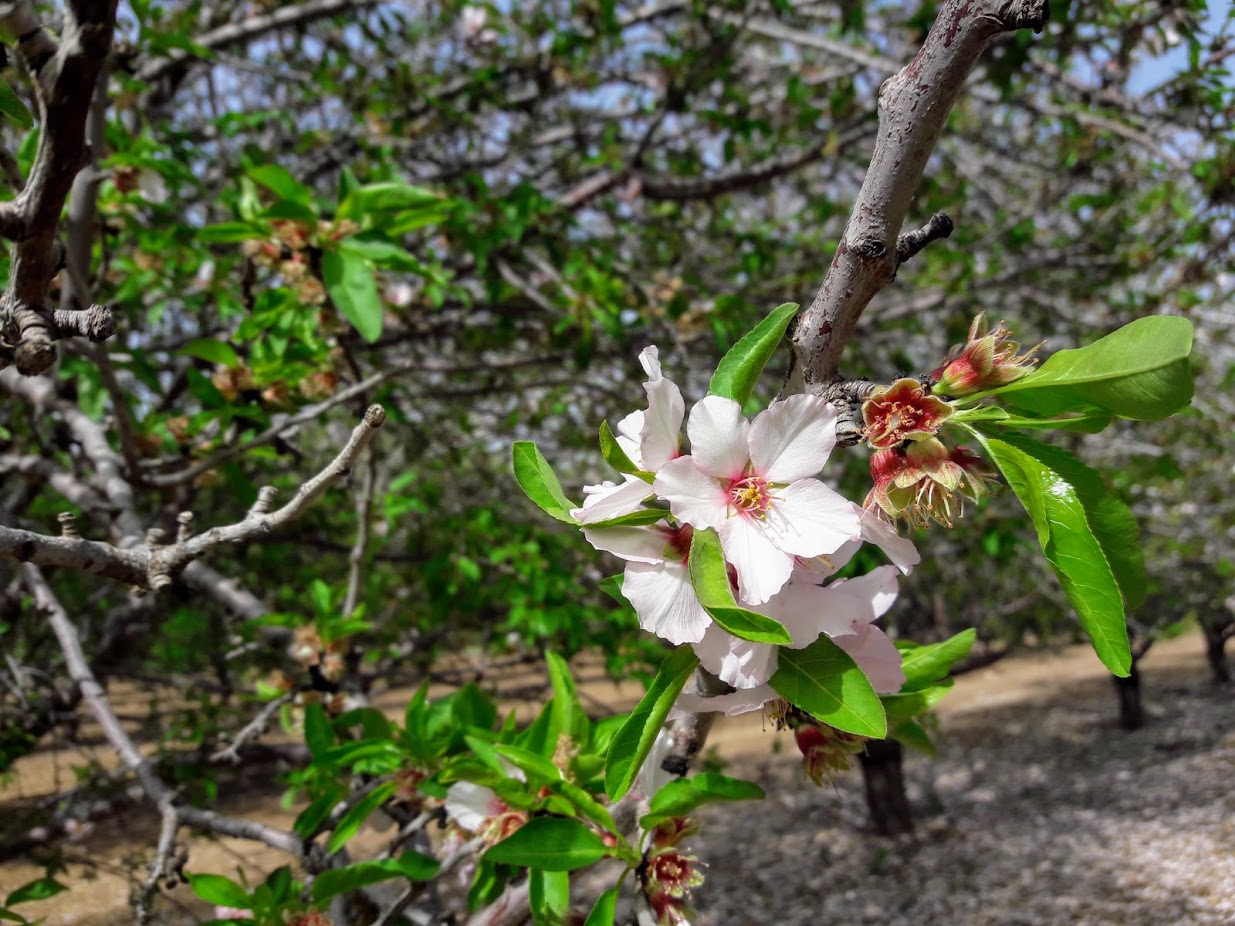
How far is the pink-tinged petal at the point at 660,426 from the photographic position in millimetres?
835

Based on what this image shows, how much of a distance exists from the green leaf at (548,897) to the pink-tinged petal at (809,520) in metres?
0.67

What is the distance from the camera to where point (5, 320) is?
3.24 ft

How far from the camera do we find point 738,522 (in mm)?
833

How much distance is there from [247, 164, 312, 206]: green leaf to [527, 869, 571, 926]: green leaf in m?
1.52

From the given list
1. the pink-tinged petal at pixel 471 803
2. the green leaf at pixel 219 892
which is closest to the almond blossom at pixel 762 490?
the pink-tinged petal at pixel 471 803

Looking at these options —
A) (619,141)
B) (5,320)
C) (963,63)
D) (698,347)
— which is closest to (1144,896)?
(698,347)

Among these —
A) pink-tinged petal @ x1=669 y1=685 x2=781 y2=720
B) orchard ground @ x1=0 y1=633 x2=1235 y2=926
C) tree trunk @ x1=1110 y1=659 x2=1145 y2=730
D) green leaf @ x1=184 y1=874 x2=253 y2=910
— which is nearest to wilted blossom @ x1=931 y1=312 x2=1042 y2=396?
pink-tinged petal @ x1=669 y1=685 x2=781 y2=720

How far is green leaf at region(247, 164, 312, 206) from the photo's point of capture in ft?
5.97

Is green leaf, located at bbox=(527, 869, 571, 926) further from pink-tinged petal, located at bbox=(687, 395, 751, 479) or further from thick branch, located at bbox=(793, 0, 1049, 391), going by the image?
thick branch, located at bbox=(793, 0, 1049, 391)

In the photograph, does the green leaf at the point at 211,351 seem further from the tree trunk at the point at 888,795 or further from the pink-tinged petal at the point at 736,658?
the tree trunk at the point at 888,795

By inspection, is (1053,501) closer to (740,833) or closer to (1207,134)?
(1207,134)

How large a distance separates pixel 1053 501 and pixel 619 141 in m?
4.37

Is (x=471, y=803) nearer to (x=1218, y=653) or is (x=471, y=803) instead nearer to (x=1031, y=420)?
(x=1031, y=420)

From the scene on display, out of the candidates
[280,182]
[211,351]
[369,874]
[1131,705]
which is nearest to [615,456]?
[369,874]
